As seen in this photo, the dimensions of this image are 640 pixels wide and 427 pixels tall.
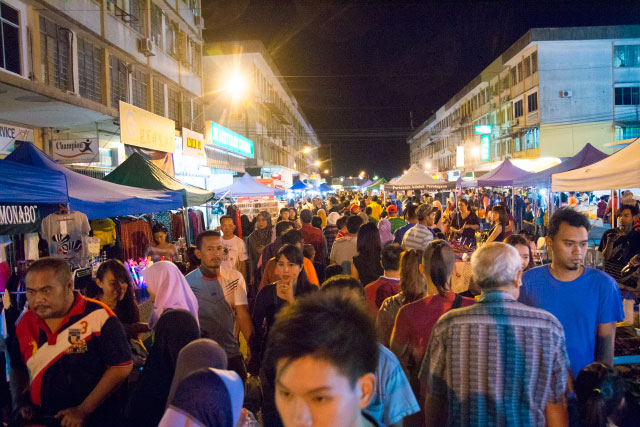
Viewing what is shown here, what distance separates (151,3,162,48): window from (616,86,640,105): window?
111 feet

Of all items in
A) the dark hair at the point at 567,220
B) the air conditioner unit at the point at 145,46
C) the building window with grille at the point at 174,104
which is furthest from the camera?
the building window with grille at the point at 174,104

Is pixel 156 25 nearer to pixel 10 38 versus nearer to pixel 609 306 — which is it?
pixel 10 38

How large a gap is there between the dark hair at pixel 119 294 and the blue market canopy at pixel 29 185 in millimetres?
1055

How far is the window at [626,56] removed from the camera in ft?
117

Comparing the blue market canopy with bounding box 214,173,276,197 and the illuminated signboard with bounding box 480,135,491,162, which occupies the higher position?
the illuminated signboard with bounding box 480,135,491,162

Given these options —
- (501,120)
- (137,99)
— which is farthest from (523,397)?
(501,120)

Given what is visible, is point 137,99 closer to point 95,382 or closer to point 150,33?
point 150,33

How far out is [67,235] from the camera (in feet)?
20.8

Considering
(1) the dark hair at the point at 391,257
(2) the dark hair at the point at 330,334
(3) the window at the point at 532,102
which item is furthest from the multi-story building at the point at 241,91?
(2) the dark hair at the point at 330,334

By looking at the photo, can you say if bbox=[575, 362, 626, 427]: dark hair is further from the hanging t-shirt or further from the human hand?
the hanging t-shirt

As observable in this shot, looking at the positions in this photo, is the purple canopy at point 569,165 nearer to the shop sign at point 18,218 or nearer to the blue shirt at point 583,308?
the blue shirt at point 583,308

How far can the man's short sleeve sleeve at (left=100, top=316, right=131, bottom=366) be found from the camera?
2982mm

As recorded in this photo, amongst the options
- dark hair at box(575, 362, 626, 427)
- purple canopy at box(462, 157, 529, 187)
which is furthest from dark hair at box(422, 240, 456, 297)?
purple canopy at box(462, 157, 529, 187)

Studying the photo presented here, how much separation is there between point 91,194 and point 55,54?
26.9 feet
